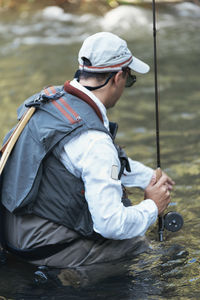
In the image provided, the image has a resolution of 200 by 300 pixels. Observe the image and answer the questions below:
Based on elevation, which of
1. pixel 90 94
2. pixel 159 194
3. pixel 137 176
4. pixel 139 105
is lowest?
pixel 139 105

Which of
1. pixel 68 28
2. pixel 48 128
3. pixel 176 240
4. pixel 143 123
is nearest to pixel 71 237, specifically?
pixel 48 128

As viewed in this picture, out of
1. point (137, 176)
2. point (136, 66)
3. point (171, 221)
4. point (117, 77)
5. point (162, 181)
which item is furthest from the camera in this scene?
point (137, 176)

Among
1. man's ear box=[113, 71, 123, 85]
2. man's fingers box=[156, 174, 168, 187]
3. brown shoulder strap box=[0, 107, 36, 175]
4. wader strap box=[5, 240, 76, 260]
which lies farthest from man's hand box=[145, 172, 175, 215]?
brown shoulder strap box=[0, 107, 36, 175]

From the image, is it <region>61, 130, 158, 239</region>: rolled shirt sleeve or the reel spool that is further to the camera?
the reel spool

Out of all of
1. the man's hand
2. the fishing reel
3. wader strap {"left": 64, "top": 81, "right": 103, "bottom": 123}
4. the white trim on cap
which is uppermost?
the white trim on cap

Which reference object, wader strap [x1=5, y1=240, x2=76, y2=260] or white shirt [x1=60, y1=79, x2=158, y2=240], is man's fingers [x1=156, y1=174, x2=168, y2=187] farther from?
wader strap [x1=5, y1=240, x2=76, y2=260]

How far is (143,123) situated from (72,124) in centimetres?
435

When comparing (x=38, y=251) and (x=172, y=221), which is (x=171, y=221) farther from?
(x=38, y=251)

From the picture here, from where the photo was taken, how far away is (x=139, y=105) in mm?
8312

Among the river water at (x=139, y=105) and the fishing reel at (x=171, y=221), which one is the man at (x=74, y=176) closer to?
the river water at (x=139, y=105)

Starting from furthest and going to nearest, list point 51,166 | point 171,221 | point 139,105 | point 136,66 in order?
point 139,105
point 171,221
point 136,66
point 51,166

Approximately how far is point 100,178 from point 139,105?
5.20 metres

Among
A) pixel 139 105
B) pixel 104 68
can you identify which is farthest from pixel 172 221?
pixel 139 105

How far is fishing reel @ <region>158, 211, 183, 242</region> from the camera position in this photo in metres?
4.09
